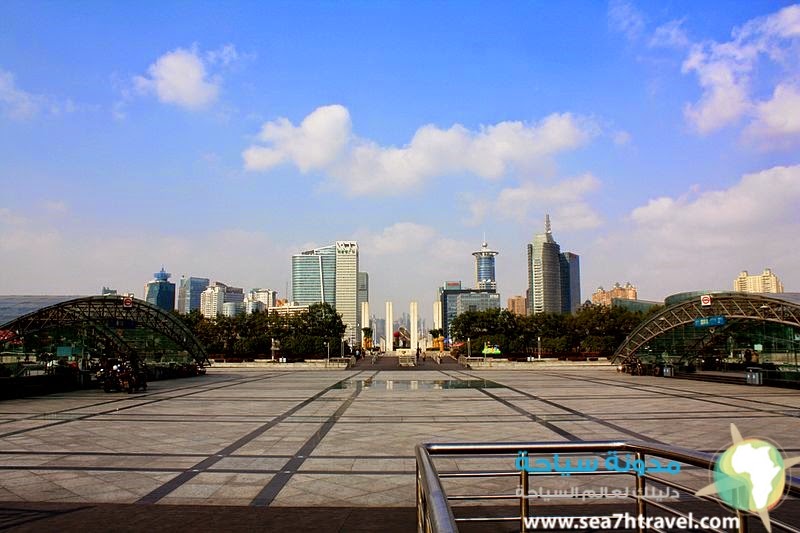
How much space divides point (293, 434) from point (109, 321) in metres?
25.4

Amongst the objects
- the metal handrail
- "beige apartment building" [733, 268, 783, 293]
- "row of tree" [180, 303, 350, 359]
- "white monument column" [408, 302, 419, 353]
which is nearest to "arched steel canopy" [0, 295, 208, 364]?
"row of tree" [180, 303, 350, 359]

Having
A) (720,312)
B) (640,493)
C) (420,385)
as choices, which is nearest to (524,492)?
(640,493)

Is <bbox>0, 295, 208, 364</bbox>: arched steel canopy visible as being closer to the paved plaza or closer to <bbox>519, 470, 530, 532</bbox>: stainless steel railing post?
the paved plaza

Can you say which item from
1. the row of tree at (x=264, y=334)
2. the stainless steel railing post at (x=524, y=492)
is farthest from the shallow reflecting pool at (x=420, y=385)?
the row of tree at (x=264, y=334)

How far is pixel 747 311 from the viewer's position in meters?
31.5

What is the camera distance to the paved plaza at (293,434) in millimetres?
8180

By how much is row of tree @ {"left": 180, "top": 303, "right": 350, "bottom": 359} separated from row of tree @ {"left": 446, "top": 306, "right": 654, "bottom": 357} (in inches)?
741

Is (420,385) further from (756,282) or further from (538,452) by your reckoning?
(756,282)

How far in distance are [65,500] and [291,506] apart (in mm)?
3116

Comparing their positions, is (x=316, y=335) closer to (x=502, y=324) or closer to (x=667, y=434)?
(x=502, y=324)

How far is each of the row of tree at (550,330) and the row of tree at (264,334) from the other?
18.8m

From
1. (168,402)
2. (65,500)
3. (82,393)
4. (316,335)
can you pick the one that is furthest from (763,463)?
(316,335)

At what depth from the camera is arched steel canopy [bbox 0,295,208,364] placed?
26.9 meters

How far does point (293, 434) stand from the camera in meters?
13.6
